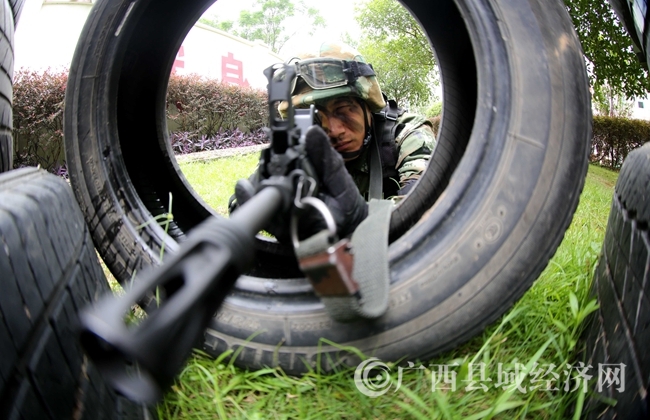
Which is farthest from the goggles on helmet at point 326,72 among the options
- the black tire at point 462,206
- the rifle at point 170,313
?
the rifle at point 170,313

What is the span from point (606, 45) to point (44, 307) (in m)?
8.09

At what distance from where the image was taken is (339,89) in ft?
7.22

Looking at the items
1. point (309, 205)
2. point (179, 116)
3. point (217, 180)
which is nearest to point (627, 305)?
point (309, 205)

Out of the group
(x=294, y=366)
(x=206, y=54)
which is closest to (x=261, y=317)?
(x=294, y=366)

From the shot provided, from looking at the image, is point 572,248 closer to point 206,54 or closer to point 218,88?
point 218,88

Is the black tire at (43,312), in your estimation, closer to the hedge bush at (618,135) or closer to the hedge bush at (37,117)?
the hedge bush at (37,117)

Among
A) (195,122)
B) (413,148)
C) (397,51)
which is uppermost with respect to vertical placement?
(397,51)

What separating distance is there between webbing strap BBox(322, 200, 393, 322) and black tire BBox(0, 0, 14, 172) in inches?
37.6

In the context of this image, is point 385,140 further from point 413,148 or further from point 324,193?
Answer: point 324,193

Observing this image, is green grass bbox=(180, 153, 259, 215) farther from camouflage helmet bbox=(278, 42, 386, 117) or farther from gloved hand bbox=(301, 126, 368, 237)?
gloved hand bbox=(301, 126, 368, 237)

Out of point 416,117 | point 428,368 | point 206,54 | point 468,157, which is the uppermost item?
point 206,54

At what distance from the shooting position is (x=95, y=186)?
131 centimetres

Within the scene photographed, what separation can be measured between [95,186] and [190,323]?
991 mm

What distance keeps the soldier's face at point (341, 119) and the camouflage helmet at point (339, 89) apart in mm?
68
